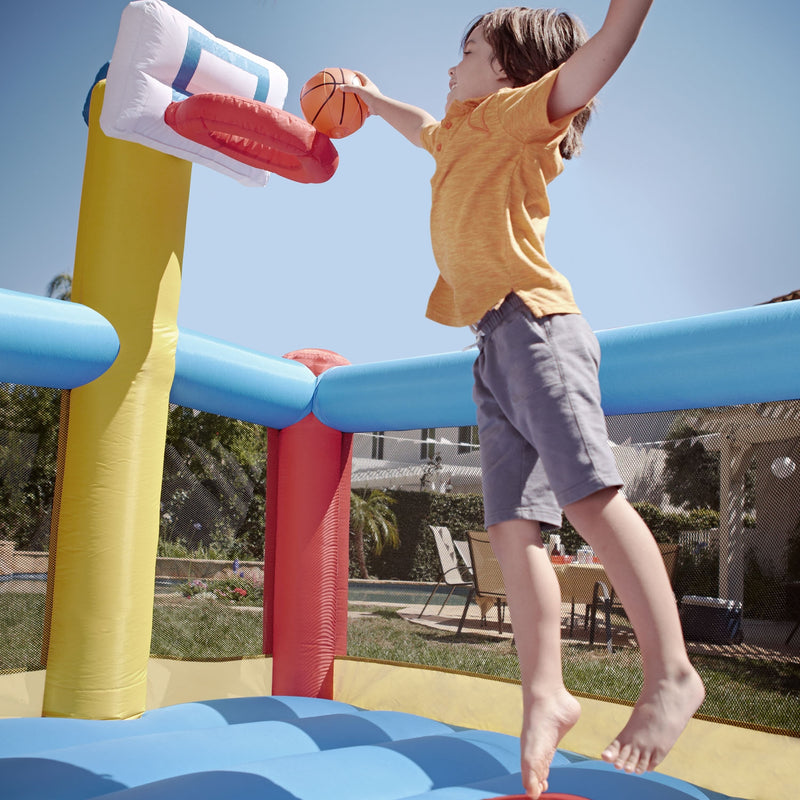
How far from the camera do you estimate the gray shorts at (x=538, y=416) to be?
1062 millimetres

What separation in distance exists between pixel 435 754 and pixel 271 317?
16536 millimetres

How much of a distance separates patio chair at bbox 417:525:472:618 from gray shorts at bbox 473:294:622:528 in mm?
1543

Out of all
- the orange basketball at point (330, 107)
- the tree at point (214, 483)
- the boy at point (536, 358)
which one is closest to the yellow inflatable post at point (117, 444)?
the tree at point (214, 483)

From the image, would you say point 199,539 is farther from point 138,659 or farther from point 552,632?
point 552,632

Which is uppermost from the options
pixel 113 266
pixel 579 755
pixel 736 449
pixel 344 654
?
pixel 113 266

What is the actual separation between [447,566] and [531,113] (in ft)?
6.15

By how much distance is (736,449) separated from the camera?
2123 millimetres

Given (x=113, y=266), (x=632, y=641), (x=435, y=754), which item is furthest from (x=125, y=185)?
(x=632, y=641)

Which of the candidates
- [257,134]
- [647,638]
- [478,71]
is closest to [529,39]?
[478,71]

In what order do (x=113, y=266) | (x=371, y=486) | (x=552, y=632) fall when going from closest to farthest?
(x=552, y=632) < (x=113, y=266) < (x=371, y=486)

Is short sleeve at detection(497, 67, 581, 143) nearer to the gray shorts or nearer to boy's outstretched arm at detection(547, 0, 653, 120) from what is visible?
boy's outstretched arm at detection(547, 0, 653, 120)

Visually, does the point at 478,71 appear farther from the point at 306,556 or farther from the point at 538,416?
the point at 306,556

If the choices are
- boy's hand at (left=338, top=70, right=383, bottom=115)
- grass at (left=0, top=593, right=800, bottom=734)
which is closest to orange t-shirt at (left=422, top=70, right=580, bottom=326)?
boy's hand at (left=338, top=70, right=383, bottom=115)

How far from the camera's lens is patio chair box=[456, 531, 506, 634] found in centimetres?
259
